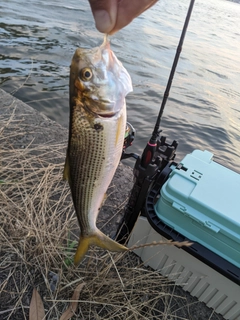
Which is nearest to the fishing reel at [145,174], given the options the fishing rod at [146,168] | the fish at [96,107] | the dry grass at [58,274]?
the fishing rod at [146,168]

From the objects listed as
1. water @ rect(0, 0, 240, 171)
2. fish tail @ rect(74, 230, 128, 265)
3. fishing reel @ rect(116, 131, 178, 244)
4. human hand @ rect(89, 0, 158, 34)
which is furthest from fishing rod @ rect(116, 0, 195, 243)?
water @ rect(0, 0, 240, 171)

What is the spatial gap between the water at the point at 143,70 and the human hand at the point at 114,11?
9.13 ft

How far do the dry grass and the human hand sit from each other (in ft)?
5.13

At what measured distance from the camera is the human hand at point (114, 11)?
4.00 feet

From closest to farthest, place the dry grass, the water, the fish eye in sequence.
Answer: the fish eye
the dry grass
the water

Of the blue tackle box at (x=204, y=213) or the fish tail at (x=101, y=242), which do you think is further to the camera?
the blue tackle box at (x=204, y=213)

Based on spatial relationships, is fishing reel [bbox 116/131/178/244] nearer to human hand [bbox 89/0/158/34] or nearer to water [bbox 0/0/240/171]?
human hand [bbox 89/0/158/34]

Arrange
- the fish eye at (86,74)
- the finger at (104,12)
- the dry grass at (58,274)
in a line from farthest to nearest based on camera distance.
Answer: the dry grass at (58,274) < the fish eye at (86,74) < the finger at (104,12)

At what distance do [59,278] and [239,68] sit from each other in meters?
10.0

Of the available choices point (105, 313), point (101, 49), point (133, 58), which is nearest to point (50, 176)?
point (105, 313)

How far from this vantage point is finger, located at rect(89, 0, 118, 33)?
122 centimetres

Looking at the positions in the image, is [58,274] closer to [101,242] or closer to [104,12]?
[101,242]

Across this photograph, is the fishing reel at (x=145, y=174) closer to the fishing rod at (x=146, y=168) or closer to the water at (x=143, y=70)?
the fishing rod at (x=146, y=168)

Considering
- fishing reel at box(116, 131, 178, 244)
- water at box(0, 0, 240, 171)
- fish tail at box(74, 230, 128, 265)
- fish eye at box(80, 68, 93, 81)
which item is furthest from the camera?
water at box(0, 0, 240, 171)
